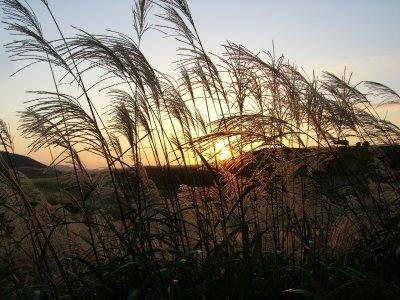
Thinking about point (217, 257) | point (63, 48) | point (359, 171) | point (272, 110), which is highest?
point (63, 48)

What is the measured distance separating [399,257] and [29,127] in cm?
283

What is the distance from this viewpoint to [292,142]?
4.34 metres

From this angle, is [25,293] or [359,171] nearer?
[25,293]

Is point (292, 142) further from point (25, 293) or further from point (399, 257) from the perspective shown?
point (25, 293)

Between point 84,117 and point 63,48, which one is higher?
point 63,48

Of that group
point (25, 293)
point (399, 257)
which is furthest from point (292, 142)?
point (25, 293)

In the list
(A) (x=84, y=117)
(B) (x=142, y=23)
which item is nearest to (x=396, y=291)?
(A) (x=84, y=117)

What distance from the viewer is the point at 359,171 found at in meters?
4.16

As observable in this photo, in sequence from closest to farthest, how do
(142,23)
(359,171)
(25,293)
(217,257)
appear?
1. (217,257)
2. (25,293)
3. (142,23)
4. (359,171)

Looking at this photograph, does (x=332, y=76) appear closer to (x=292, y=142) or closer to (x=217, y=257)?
(x=292, y=142)

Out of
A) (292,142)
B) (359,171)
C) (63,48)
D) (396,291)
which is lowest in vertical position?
(396,291)

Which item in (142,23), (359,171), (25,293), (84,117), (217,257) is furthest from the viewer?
(359,171)

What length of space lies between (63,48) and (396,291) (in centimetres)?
251

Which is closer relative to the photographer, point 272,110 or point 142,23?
point 142,23
